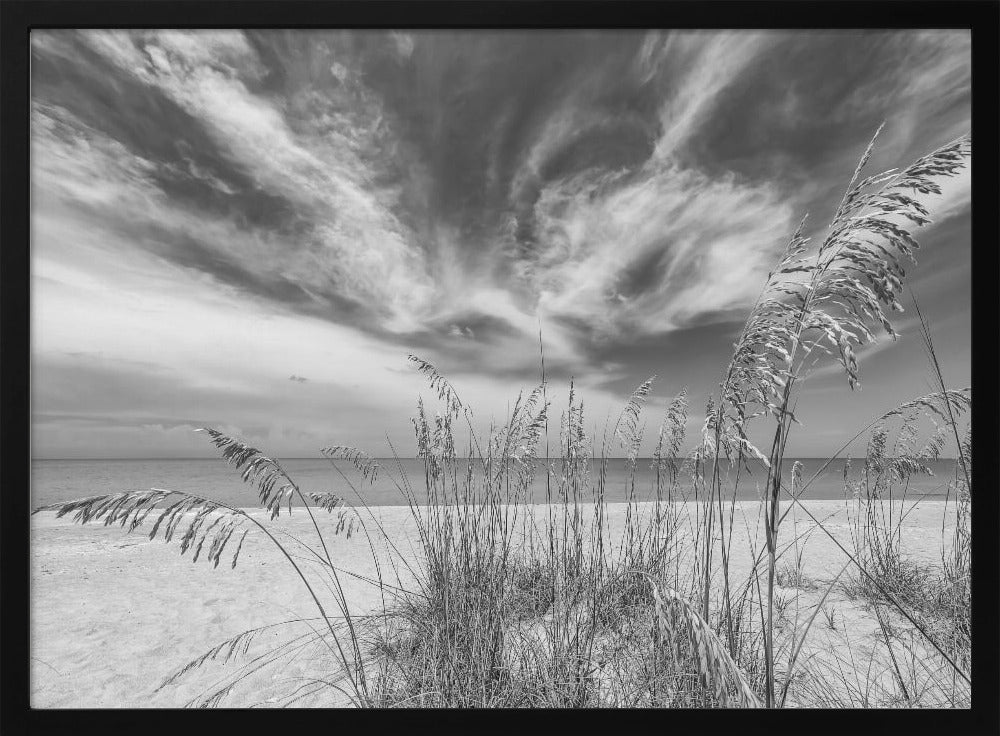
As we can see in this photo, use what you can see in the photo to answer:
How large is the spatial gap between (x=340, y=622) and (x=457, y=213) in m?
2.14

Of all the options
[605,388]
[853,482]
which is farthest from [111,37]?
[853,482]

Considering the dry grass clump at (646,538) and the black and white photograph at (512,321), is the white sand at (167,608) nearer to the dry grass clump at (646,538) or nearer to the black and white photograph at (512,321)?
the black and white photograph at (512,321)

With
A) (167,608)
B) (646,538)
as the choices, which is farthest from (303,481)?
(646,538)

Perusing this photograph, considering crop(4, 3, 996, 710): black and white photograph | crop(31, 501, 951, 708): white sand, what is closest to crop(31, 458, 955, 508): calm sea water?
crop(4, 3, 996, 710): black and white photograph

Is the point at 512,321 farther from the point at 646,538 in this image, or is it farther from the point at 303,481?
the point at 303,481

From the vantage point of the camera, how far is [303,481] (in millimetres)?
13188

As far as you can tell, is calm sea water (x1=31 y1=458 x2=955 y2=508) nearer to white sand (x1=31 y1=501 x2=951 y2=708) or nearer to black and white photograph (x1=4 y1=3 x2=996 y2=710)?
black and white photograph (x1=4 y1=3 x2=996 y2=710)

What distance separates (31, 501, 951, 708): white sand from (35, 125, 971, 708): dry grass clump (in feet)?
0.51

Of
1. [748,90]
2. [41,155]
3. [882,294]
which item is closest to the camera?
Result: [882,294]

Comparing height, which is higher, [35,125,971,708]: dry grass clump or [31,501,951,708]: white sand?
[35,125,971,708]: dry grass clump

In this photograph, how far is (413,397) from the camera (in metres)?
1.77

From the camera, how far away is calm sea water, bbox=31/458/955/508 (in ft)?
5.73

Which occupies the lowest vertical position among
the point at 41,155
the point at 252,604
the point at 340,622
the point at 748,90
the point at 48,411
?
the point at 252,604
